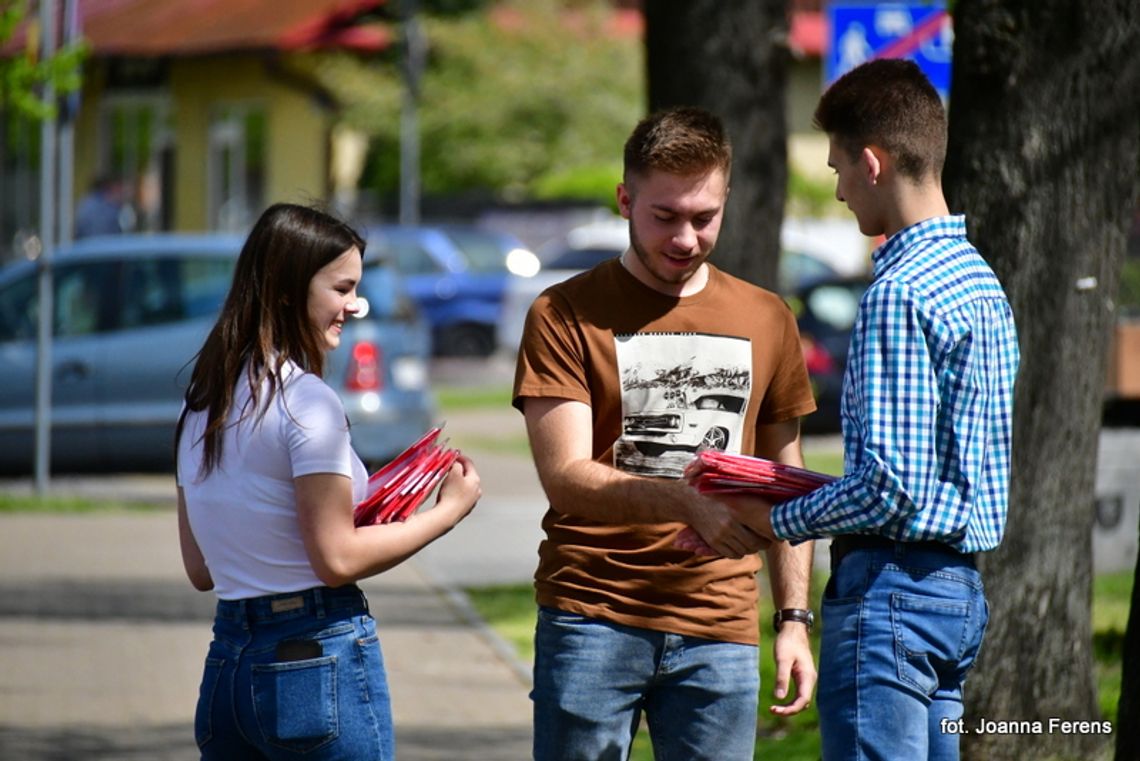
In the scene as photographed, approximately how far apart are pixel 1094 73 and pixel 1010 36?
28 centimetres

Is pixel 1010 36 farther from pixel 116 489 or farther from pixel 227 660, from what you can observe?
pixel 116 489

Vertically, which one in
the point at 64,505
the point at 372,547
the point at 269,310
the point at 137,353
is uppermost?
the point at 137,353

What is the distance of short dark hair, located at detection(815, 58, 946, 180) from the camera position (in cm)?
355

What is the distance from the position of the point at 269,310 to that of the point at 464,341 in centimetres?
2340

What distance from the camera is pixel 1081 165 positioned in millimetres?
5836

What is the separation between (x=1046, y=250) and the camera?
581 centimetres

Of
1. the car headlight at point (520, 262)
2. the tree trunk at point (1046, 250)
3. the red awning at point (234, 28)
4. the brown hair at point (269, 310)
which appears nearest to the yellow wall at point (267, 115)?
the red awning at point (234, 28)

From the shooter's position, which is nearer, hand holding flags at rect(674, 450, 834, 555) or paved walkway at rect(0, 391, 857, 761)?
hand holding flags at rect(674, 450, 834, 555)

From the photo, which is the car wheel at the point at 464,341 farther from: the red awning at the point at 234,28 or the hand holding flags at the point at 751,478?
the hand holding flags at the point at 751,478

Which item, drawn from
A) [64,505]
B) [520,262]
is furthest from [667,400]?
[520,262]

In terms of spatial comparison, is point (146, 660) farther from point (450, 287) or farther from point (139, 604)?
point (450, 287)

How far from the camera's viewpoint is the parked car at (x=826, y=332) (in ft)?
55.7

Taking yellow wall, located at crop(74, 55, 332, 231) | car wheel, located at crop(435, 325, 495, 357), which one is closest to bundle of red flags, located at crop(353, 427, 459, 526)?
car wheel, located at crop(435, 325, 495, 357)

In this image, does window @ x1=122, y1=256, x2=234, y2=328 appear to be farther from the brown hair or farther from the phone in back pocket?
the phone in back pocket
